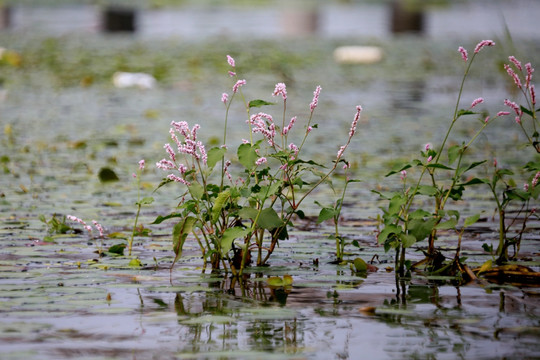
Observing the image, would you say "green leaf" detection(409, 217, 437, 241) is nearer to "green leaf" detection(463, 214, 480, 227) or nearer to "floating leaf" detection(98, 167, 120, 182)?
"green leaf" detection(463, 214, 480, 227)

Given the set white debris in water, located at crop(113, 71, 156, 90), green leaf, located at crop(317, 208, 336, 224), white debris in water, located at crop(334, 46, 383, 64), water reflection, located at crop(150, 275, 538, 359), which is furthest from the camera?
white debris in water, located at crop(334, 46, 383, 64)

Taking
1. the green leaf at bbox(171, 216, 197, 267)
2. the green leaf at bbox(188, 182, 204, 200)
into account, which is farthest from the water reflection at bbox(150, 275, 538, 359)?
the green leaf at bbox(188, 182, 204, 200)

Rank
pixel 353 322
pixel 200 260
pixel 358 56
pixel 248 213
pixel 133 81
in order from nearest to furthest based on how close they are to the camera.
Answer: pixel 353 322, pixel 248 213, pixel 200 260, pixel 133 81, pixel 358 56

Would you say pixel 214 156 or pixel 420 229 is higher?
pixel 214 156

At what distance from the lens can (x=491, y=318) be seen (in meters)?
3.21

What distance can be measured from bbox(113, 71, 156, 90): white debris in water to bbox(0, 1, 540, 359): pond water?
212mm

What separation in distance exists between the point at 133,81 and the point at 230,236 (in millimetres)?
9348

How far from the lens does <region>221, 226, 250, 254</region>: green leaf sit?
377cm

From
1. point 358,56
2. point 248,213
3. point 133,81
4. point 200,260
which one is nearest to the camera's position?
point 248,213

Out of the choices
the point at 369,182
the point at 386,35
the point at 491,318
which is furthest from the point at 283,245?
the point at 386,35

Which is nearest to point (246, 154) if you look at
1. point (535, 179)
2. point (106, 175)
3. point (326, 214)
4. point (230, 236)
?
point (230, 236)

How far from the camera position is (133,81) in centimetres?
1285

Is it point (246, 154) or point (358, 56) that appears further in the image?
point (358, 56)

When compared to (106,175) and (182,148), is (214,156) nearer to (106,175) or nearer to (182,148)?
(182,148)
